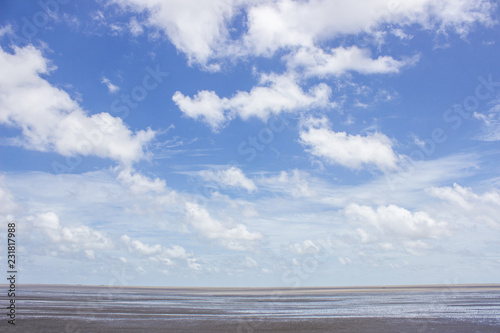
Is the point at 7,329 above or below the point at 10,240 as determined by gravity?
below

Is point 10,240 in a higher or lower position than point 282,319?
higher

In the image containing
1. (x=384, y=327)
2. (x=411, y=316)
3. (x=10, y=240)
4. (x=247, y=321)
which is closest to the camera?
(x=10, y=240)

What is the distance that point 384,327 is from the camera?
36031 millimetres

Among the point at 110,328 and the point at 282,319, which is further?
the point at 282,319

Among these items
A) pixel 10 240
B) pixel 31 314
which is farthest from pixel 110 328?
pixel 31 314

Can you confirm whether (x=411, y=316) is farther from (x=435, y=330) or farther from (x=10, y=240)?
(x=10, y=240)

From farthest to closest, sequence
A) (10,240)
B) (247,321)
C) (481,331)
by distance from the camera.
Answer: (247,321) → (481,331) → (10,240)

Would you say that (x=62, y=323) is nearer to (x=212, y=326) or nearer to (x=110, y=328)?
(x=110, y=328)

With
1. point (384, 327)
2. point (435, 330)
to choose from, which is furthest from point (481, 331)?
point (384, 327)

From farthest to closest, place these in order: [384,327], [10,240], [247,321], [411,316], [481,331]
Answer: [411,316] < [247,321] < [384,327] < [481,331] < [10,240]

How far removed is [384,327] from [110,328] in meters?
24.5

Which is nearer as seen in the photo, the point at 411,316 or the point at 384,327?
the point at 384,327

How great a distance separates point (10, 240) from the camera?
1213 inches

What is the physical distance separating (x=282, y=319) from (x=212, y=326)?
8652 millimetres
